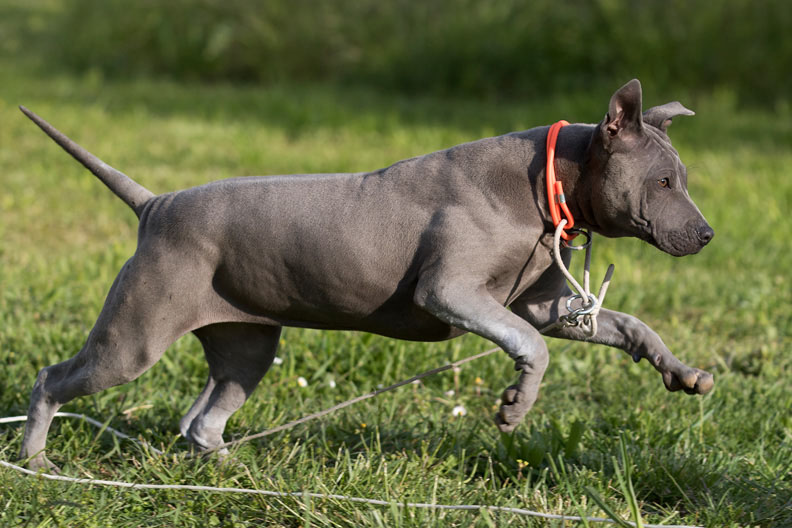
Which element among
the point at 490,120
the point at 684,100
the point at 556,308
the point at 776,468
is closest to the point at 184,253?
the point at 556,308

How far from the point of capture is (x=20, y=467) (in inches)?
130

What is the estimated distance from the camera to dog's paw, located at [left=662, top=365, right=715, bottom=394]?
9.72 ft

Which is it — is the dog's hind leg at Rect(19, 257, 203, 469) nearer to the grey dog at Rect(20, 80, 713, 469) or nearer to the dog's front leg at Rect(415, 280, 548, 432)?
the grey dog at Rect(20, 80, 713, 469)

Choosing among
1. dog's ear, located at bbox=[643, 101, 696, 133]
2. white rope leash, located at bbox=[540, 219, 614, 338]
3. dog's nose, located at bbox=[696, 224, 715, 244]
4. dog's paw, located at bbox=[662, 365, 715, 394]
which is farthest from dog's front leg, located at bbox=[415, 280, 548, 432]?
dog's ear, located at bbox=[643, 101, 696, 133]

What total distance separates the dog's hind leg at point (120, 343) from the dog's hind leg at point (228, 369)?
322 millimetres

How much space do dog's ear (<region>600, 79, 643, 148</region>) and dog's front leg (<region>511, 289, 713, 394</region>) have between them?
648mm

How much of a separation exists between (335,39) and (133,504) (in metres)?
9.97

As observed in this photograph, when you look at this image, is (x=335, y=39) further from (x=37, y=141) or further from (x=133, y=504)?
(x=133, y=504)

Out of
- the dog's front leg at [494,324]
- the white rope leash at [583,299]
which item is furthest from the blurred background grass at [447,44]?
the dog's front leg at [494,324]

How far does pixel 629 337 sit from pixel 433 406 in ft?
4.01

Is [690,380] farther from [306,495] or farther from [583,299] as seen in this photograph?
[306,495]

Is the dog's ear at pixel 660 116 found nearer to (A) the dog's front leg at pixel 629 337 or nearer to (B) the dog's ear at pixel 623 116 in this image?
(B) the dog's ear at pixel 623 116

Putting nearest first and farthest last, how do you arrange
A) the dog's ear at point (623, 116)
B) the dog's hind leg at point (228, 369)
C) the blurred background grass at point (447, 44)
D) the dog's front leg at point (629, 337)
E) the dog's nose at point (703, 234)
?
1. the dog's ear at point (623, 116)
2. the dog's nose at point (703, 234)
3. the dog's front leg at point (629, 337)
4. the dog's hind leg at point (228, 369)
5. the blurred background grass at point (447, 44)

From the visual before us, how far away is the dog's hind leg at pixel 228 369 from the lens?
347cm
